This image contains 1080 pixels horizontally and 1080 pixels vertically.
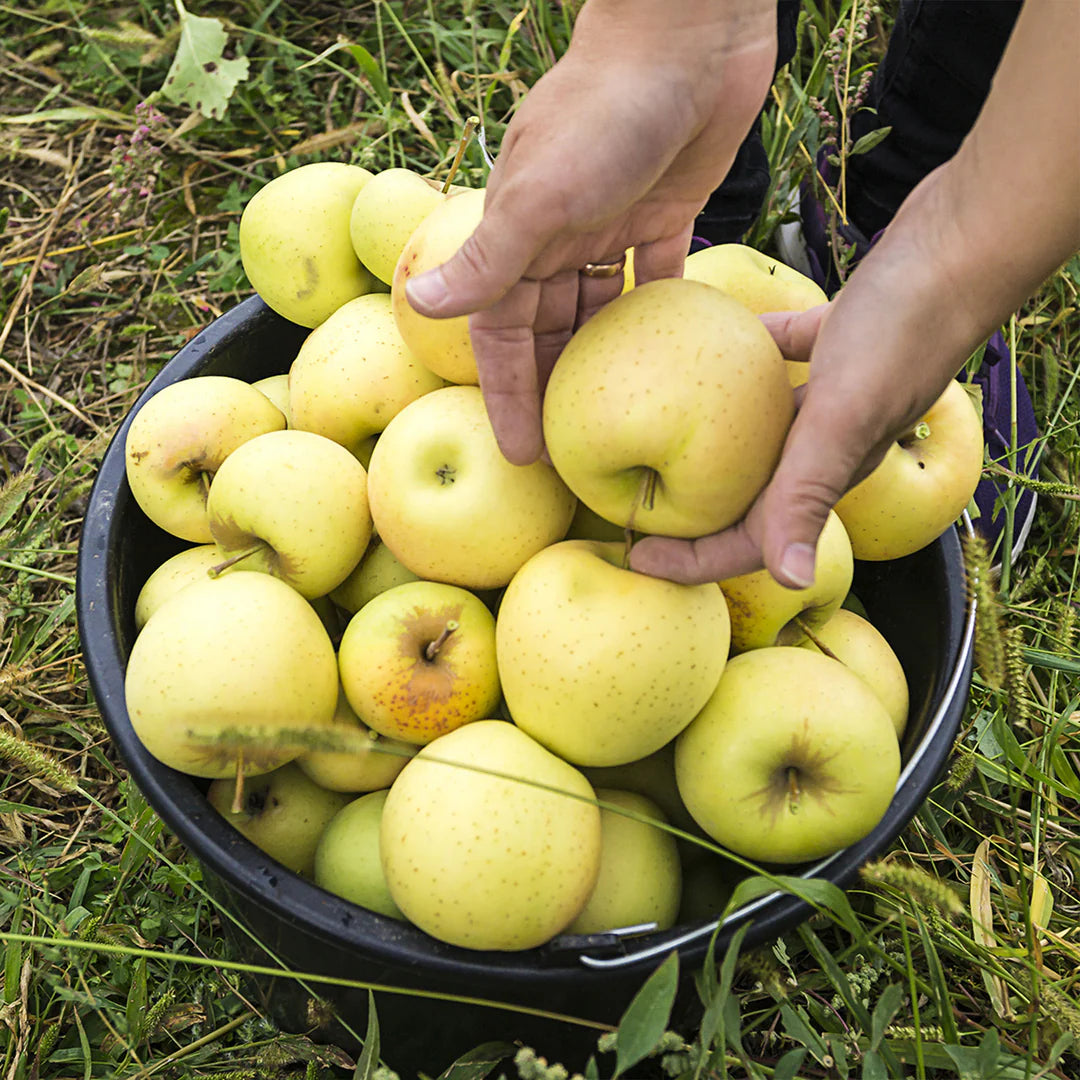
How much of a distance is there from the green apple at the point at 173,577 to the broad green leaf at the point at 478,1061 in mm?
691

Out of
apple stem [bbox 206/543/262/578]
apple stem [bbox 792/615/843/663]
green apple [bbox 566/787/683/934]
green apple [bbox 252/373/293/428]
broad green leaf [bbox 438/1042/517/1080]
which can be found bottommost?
broad green leaf [bbox 438/1042/517/1080]

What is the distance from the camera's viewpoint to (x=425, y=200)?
1521mm

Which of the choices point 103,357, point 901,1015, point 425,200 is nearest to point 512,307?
point 425,200

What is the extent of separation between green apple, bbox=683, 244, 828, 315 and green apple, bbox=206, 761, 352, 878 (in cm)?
88

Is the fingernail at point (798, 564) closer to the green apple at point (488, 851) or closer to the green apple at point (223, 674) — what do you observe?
the green apple at point (488, 851)

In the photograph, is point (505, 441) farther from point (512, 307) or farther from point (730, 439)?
point (730, 439)

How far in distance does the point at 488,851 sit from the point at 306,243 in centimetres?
97

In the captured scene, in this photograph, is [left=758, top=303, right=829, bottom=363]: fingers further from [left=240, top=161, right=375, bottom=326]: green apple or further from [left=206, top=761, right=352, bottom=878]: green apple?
[left=206, top=761, right=352, bottom=878]: green apple

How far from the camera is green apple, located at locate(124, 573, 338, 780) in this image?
1.16 meters

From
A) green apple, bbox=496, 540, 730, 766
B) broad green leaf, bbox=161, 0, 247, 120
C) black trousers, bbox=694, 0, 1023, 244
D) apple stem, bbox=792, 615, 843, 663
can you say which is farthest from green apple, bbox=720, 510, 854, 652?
broad green leaf, bbox=161, 0, 247, 120

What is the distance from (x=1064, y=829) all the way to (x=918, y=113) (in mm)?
1372

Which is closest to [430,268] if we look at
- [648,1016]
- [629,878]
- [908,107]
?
[629,878]

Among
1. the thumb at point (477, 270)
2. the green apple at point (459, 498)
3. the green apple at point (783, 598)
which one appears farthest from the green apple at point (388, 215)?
the green apple at point (783, 598)

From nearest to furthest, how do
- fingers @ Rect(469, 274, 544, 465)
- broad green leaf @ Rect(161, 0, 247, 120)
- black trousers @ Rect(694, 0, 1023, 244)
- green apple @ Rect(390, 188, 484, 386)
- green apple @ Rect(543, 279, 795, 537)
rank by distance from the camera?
1. green apple @ Rect(543, 279, 795, 537)
2. fingers @ Rect(469, 274, 544, 465)
3. green apple @ Rect(390, 188, 484, 386)
4. black trousers @ Rect(694, 0, 1023, 244)
5. broad green leaf @ Rect(161, 0, 247, 120)
